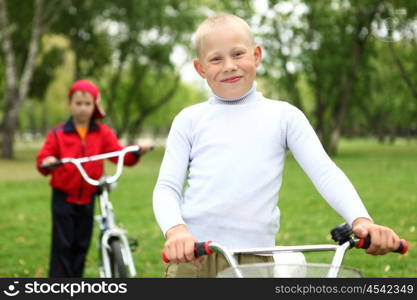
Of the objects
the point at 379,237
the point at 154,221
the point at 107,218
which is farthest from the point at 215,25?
the point at 154,221

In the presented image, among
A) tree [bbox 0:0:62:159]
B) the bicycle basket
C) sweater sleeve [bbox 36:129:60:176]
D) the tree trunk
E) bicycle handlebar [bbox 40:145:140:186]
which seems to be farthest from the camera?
the tree trunk

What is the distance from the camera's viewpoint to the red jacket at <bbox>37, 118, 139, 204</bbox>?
18.7 ft

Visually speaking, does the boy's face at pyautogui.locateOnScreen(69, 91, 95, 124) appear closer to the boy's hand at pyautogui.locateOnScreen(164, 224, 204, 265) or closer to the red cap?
the red cap

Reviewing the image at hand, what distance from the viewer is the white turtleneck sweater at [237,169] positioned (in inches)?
102

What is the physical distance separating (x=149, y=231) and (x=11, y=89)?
59.9 ft

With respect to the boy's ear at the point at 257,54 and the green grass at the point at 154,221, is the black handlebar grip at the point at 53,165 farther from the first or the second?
the boy's ear at the point at 257,54

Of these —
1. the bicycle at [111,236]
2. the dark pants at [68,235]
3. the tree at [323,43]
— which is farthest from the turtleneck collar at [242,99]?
the tree at [323,43]

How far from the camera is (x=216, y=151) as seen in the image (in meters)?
2.65

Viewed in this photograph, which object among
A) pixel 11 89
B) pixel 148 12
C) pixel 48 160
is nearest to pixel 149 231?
pixel 48 160

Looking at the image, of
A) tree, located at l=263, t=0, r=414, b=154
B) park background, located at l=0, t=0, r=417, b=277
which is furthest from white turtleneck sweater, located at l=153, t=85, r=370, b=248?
tree, located at l=263, t=0, r=414, b=154

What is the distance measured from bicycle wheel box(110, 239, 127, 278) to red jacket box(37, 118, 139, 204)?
748 mm

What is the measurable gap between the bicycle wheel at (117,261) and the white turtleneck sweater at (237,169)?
95.1 inches

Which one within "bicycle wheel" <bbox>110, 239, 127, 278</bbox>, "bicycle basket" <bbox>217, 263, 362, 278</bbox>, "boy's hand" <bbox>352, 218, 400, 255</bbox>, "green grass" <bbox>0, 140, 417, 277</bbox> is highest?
"boy's hand" <bbox>352, 218, 400, 255</bbox>

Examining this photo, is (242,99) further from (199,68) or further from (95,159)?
(95,159)
